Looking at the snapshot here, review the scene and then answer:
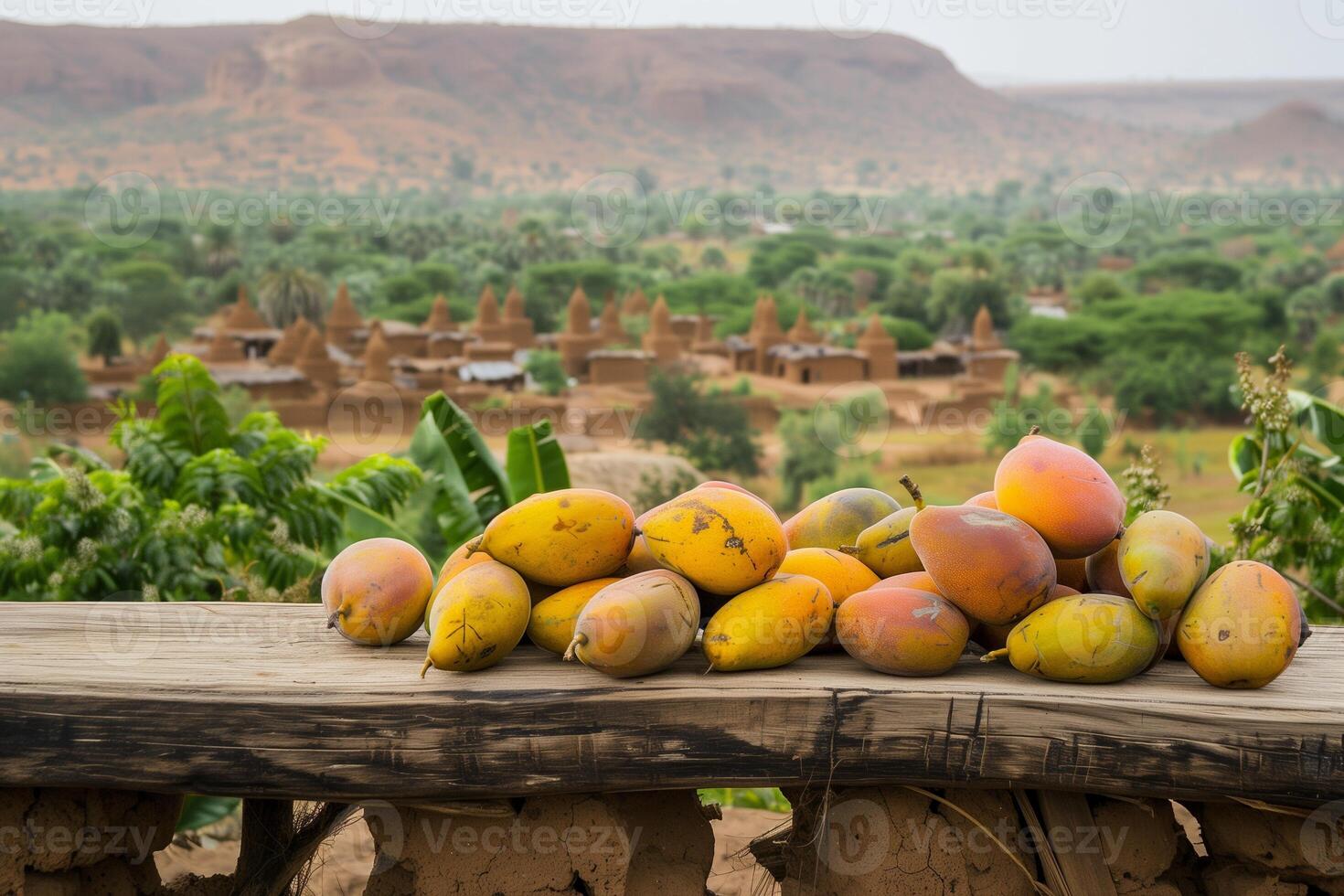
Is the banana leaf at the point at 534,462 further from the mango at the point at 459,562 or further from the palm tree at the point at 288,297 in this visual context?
the palm tree at the point at 288,297

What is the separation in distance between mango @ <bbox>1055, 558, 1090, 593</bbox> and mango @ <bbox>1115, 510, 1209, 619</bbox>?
123mm

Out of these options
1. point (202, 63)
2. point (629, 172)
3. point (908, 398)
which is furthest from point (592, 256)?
point (202, 63)

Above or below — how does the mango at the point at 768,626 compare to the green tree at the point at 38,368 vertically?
above

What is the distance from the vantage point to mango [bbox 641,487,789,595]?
1480mm

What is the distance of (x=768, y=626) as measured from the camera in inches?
57.7

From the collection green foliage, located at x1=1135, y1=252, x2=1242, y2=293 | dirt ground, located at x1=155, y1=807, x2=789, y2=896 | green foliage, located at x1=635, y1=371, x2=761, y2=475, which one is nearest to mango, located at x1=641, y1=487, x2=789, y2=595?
dirt ground, located at x1=155, y1=807, x2=789, y2=896

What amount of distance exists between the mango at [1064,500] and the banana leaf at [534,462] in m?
2.46

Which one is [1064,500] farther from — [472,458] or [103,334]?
[103,334]

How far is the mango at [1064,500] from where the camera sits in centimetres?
148

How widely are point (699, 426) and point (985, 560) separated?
20882 mm

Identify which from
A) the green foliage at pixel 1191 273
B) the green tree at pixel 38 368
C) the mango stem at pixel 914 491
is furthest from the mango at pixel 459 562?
the green foliage at pixel 1191 273

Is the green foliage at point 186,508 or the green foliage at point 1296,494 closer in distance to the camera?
the green foliage at point 1296,494

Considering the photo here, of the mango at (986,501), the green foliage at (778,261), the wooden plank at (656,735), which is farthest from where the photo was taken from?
the green foliage at (778,261)

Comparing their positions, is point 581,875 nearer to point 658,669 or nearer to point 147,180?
point 658,669
